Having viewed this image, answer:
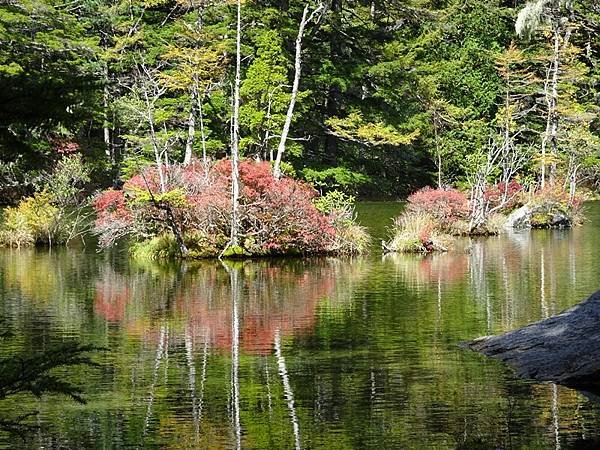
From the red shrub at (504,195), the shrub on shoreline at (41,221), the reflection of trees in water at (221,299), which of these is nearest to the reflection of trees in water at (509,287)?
the reflection of trees in water at (221,299)

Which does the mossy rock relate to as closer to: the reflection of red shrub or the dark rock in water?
the reflection of red shrub

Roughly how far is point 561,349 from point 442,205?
23.4 m

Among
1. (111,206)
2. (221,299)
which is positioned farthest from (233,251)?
(221,299)

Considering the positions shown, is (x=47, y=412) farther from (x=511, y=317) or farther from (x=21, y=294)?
(x=21, y=294)

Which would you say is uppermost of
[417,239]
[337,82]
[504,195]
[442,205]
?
[337,82]

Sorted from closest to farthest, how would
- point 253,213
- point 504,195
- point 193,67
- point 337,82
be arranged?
1. point 253,213
2. point 504,195
3. point 193,67
4. point 337,82

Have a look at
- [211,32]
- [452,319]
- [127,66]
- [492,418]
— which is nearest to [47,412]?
[492,418]

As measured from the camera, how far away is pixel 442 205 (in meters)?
33.8

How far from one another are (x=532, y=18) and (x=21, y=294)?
16.3m

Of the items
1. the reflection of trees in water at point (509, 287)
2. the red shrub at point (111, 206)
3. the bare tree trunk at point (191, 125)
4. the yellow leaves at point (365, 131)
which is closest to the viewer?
the reflection of trees in water at point (509, 287)

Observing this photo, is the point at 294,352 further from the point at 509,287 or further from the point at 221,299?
the point at 509,287

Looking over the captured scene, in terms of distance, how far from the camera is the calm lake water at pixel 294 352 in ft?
28.0

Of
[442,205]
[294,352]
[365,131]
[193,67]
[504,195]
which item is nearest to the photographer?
[294,352]

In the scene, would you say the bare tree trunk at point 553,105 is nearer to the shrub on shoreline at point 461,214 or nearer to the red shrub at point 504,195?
the red shrub at point 504,195
